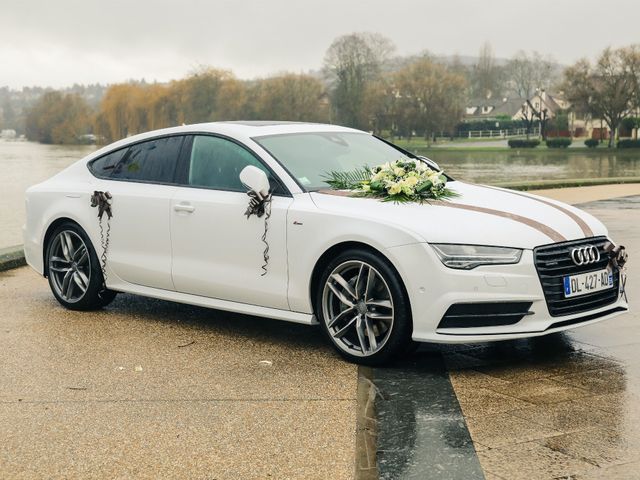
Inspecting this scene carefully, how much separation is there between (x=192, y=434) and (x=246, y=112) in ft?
426

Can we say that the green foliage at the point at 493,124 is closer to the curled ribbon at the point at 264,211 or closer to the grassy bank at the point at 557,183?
the grassy bank at the point at 557,183

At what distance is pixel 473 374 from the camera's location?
5.82 metres

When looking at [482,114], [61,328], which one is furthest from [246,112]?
[61,328]

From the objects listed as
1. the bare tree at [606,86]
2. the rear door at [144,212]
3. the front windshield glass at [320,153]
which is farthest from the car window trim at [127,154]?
the bare tree at [606,86]

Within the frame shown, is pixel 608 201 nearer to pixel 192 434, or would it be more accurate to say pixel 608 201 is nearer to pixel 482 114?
pixel 192 434

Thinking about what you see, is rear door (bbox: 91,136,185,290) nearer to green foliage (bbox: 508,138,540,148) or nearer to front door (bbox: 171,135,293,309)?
front door (bbox: 171,135,293,309)

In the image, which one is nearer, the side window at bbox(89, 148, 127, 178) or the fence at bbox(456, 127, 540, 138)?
the side window at bbox(89, 148, 127, 178)

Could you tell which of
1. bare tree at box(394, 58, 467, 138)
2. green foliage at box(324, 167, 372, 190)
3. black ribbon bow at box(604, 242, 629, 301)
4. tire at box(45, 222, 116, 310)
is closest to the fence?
bare tree at box(394, 58, 467, 138)

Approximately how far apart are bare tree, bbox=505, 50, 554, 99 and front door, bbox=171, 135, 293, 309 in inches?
6493

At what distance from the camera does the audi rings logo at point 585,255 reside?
589 centimetres

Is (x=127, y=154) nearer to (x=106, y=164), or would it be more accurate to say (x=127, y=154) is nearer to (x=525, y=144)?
(x=106, y=164)

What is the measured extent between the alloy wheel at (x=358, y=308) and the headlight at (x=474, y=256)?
1.44 ft

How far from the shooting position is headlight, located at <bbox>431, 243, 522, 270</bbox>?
18.5ft

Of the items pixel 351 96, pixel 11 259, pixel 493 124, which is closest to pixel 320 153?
pixel 11 259
